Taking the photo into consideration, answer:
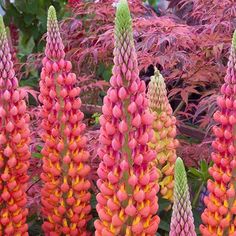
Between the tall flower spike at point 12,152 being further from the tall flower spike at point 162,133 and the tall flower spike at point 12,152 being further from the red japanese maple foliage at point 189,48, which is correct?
the red japanese maple foliage at point 189,48

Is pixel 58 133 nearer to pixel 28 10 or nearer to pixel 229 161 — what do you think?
pixel 229 161

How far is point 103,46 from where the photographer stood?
271cm

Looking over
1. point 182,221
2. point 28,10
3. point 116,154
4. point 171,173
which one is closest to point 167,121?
point 171,173

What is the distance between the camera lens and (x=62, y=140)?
1.64 metres

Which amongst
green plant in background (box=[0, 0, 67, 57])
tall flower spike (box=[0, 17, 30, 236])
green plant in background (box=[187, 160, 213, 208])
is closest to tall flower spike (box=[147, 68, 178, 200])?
green plant in background (box=[187, 160, 213, 208])

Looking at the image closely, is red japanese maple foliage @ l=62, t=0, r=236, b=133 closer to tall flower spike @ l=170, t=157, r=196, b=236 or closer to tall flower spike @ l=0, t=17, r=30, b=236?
tall flower spike @ l=0, t=17, r=30, b=236

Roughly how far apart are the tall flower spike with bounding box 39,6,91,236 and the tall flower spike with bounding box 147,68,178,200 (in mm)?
248

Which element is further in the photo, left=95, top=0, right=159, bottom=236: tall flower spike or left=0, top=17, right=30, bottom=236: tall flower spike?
left=0, top=17, right=30, bottom=236: tall flower spike

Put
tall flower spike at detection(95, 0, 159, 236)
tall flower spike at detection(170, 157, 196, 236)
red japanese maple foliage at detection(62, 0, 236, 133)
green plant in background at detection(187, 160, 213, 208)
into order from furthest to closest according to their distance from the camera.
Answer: red japanese maple foliage at detection(62, 0, 236, 133), green plant in background at detection(187, 160, 213, 208), tall flower spike at detection(95, 0, 159, 236), tall flower spike at detection(170, 157, 196, 236)

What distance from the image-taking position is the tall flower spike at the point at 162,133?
70.9 inches

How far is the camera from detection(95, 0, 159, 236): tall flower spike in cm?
130

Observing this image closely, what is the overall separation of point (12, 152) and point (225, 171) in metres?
0.52

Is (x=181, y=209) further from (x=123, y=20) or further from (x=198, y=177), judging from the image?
(x=198, y=177)

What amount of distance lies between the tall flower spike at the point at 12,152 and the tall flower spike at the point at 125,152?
310 mm
